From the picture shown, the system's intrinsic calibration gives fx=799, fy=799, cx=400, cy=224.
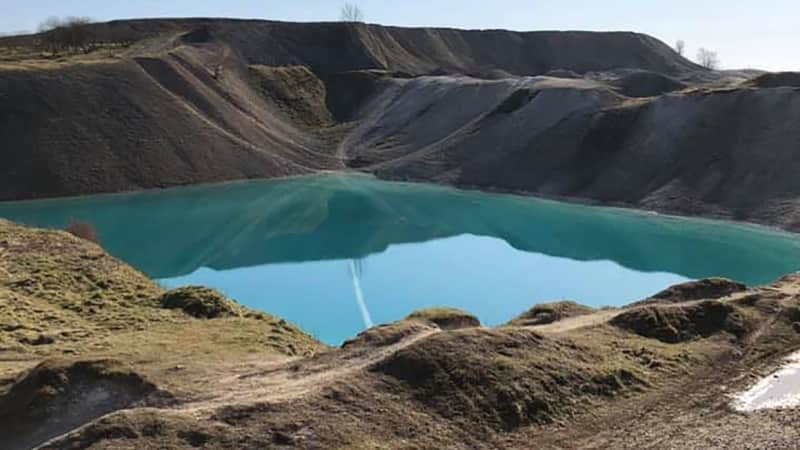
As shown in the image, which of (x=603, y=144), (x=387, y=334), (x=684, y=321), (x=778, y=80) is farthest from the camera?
(x=778, y=80)

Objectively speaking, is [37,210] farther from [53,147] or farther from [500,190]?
[500,190]

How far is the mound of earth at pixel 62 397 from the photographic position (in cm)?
1680

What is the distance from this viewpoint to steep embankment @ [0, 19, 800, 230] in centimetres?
6575

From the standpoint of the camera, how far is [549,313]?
2592 centimetres

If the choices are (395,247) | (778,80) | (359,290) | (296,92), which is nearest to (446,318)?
(359,290)

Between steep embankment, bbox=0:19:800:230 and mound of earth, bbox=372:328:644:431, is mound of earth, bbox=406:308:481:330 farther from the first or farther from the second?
steep embankment, bbox=0:19:800:230

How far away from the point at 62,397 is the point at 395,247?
40.4 meters

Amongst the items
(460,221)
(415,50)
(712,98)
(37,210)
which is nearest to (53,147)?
(37,210)

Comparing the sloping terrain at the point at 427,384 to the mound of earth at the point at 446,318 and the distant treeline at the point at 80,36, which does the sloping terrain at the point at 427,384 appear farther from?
the distant treeline at the point at 80,36

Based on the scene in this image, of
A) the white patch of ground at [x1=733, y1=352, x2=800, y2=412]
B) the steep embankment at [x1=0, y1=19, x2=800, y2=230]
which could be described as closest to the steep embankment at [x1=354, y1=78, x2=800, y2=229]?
the steep embankment at [x1=0, y1=19, x2=800, y2=230]

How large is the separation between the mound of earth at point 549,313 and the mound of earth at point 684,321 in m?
2.21

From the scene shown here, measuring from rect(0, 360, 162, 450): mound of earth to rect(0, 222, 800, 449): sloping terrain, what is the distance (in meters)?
0.03

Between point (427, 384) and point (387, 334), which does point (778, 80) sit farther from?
point (427, 384)

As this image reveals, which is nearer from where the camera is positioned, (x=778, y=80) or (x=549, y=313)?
(x=549, y=313)
